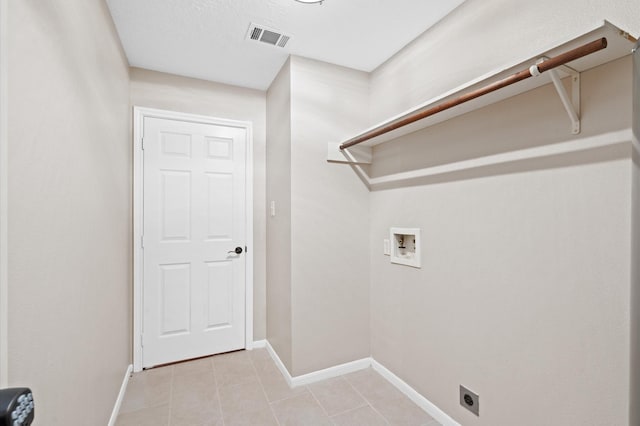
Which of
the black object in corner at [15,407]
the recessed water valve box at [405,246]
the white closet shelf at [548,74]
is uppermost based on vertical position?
the white closet shelf at [548,74]

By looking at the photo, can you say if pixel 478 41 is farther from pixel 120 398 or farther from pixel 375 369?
pixel 120 398

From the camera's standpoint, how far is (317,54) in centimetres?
229

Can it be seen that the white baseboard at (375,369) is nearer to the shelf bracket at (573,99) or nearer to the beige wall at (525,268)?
the beige wall at (525,268)

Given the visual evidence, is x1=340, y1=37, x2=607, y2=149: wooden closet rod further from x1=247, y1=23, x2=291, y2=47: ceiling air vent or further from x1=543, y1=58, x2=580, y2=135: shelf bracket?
x1=247, y1=23, x2=291, y2=47: ceiling air vent

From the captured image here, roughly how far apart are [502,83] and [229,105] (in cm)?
228

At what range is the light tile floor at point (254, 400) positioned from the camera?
1862 millimetres

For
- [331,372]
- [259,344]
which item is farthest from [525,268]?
[259,344]

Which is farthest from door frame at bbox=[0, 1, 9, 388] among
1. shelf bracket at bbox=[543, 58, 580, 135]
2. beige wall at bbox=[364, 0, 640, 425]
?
shelf bracket at bbox=[543, 58, 580, 135]

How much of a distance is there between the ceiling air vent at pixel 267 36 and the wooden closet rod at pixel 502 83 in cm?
87

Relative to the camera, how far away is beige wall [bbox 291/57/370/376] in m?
2.29

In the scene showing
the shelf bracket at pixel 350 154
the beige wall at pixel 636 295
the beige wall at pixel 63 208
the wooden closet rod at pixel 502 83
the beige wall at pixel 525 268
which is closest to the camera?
the beige wall at pixel 636 295

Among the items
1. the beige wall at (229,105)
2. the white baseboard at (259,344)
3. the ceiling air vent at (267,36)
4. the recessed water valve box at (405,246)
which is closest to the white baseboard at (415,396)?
the recessed water valve box at (405,246)

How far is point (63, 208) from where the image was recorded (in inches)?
44.8

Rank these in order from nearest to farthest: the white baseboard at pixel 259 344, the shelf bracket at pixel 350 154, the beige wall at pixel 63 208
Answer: the beige wall at pixel 63 208
the shelf bracket at pixel 350 154
the white baseboard at pixel 259 344
